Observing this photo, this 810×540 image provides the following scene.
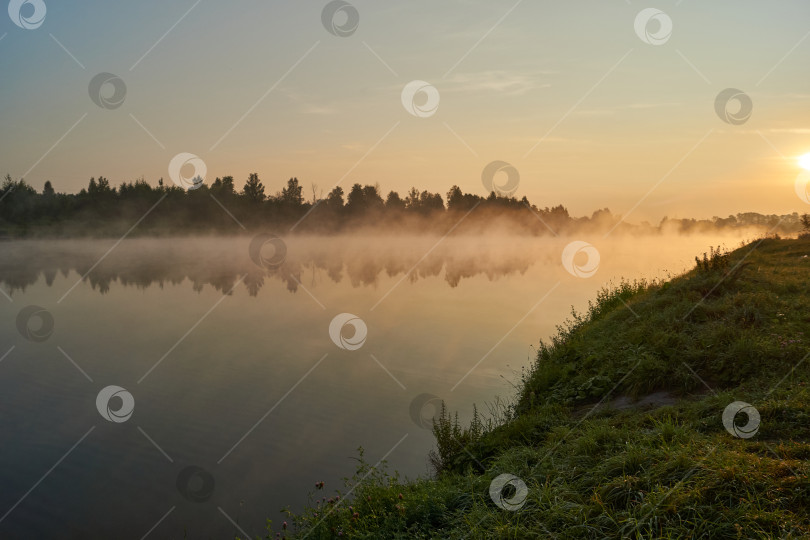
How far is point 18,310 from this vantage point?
78.5ft

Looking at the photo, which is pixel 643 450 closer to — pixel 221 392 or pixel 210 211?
pixel 221 392

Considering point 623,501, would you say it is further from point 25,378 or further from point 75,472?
point 25,378

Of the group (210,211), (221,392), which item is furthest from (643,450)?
(210,211)

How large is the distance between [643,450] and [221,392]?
9504mm

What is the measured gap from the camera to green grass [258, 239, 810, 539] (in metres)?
4.60

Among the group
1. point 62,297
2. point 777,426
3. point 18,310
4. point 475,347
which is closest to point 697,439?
point 777,426

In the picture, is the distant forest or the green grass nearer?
the green grass

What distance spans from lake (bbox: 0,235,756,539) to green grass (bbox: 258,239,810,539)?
1.47m

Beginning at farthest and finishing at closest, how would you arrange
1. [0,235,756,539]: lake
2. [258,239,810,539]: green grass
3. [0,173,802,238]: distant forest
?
[0,173,802,238]: distant forest < [0,235,756,539]: lake < [258,239,810,539]: green grass

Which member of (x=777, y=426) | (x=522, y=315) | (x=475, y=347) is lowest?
(x=777, y=426)

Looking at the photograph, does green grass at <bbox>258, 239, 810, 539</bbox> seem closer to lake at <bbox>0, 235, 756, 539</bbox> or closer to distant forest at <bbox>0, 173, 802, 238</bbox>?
lake at <bbox>0, 235, 756, 539</bbox>

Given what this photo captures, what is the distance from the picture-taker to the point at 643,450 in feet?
18.1

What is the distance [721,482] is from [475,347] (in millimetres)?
12348

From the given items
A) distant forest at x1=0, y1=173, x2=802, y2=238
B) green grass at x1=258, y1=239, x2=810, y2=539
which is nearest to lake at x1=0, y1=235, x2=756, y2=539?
green grass at x1=258, y1=239, x2=810, y2=539
